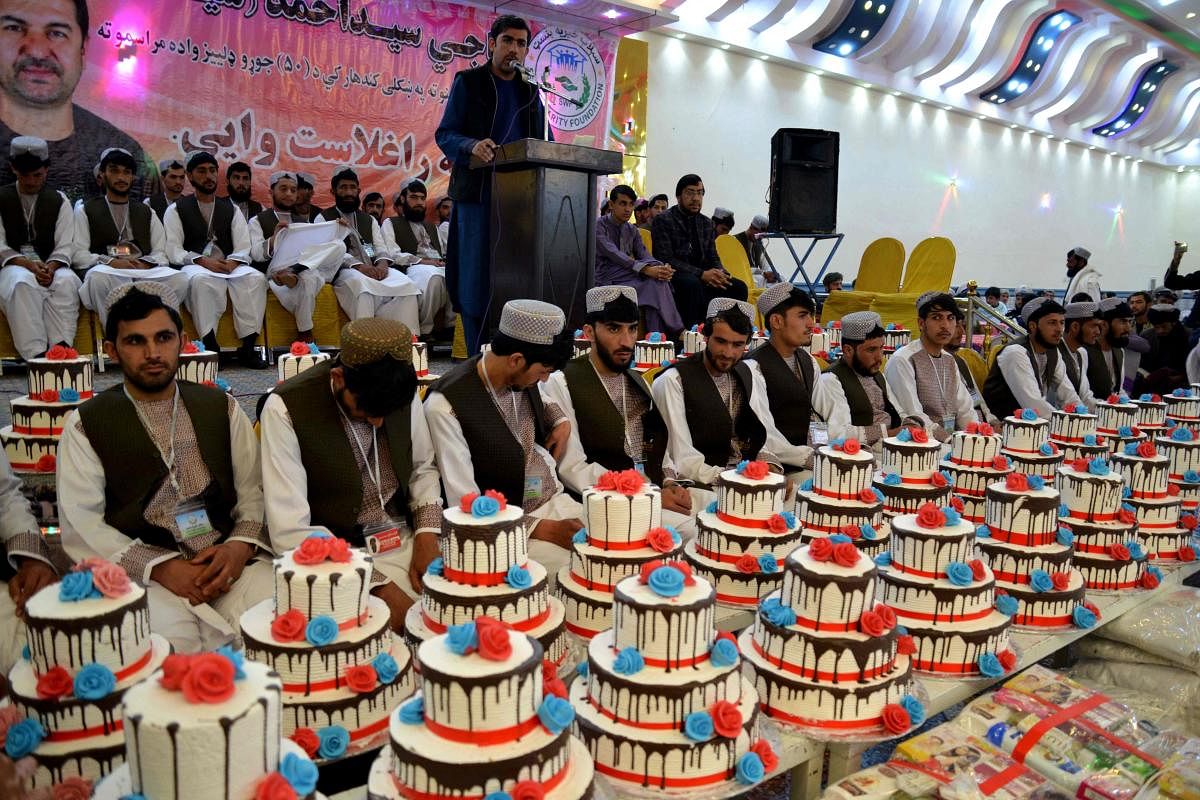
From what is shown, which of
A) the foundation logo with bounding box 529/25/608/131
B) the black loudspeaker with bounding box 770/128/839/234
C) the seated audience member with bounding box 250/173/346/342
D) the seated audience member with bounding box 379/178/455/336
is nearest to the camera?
the seated audience member with bounding box 250/173/346/342

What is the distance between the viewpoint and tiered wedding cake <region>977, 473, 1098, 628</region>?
2666 mm

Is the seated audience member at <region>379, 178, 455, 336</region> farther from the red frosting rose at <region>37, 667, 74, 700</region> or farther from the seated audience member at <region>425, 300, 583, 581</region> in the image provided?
the red frosting rose at <region>37, 667, 74, 700</region>

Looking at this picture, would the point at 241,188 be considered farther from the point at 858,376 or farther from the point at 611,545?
the point at 611,545

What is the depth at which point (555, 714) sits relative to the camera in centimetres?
149

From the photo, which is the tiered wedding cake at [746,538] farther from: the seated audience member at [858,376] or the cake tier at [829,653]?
the seated audience member at [858,376]

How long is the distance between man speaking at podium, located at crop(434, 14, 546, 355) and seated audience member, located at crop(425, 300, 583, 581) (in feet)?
4.64

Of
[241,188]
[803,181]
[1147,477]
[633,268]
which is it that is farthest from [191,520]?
[803,181]

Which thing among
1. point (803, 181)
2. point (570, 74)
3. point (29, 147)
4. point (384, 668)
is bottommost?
point (384, 668)

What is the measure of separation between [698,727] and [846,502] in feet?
4.75

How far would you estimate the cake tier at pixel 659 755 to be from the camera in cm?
170

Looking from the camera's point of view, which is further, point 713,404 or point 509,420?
point 713,404

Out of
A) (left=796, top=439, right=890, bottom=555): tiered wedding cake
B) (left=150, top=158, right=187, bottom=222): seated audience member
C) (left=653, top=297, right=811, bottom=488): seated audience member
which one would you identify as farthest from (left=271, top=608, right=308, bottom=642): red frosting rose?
(left=150, top=158, right=187, bottom=222): seated audience member

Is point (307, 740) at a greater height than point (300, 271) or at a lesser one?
lesser

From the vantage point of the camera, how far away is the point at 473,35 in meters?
9.35
